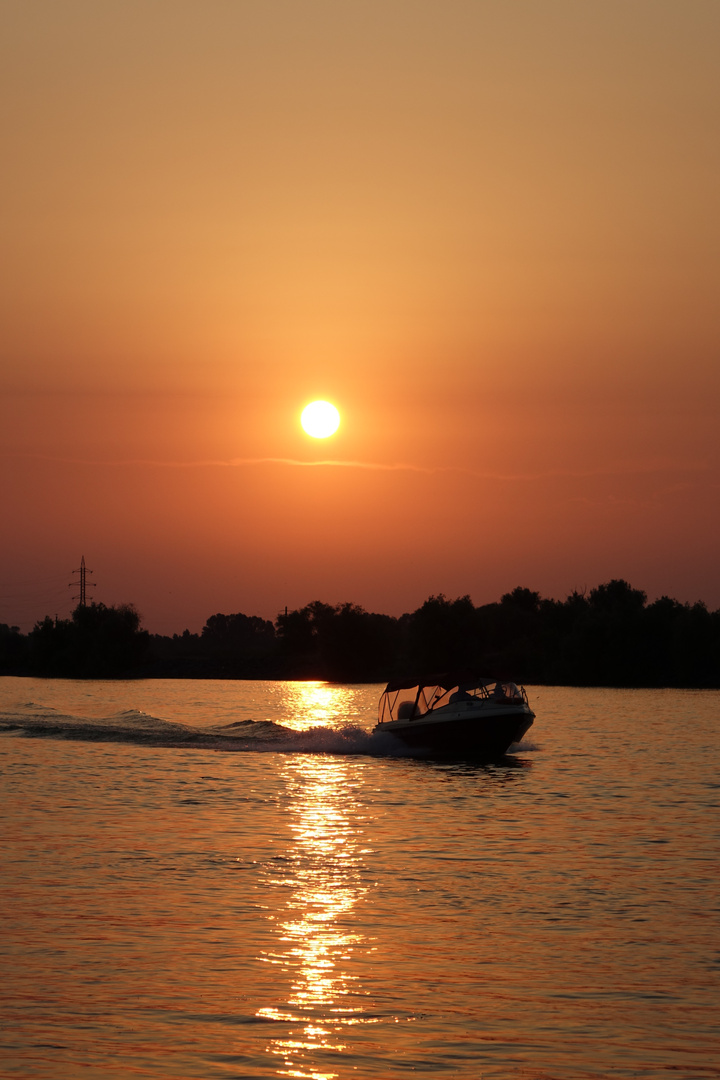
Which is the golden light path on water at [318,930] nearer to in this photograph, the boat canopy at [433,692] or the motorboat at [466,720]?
the motorboat at [466,720]

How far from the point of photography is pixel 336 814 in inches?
1422

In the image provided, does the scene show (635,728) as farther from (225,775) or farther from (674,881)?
(674,881)

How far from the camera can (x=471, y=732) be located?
54.2 m

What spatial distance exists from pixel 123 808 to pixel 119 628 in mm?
157100

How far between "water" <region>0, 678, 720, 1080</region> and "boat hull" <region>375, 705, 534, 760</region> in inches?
278

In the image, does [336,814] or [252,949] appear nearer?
[252,949]

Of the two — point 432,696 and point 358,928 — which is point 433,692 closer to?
point 432,696

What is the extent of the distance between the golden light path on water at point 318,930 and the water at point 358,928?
0.07 m

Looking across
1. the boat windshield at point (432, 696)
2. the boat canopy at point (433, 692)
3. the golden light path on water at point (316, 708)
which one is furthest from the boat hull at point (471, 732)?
the golden light path on water at point (316, 708)

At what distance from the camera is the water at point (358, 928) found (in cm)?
1387

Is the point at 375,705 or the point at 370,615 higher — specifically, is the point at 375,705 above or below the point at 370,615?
below

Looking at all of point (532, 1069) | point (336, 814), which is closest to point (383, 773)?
point (336, 814)

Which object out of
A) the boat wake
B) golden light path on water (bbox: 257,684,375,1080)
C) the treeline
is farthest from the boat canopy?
the treeline

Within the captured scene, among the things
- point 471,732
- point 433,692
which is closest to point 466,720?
point 471,732
